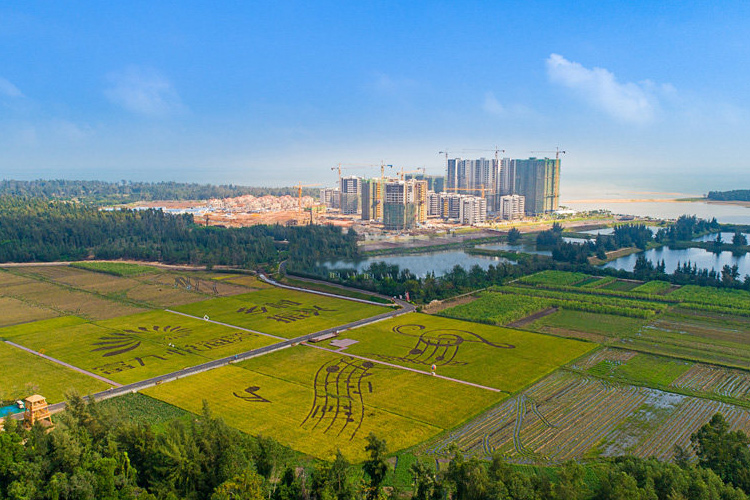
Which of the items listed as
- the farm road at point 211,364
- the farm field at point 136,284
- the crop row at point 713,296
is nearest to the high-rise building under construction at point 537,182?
the crop row at point 713,296

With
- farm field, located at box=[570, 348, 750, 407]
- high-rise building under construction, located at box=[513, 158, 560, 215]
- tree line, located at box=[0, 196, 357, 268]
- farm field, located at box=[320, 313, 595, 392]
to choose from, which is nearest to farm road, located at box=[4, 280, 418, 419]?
farm field, located at box=[320, 313, 595, 392]

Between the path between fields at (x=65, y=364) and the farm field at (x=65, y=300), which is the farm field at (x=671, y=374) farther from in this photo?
the farm field at (x=65, y=300)

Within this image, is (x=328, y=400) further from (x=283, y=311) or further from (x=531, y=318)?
(x=531, y=318)

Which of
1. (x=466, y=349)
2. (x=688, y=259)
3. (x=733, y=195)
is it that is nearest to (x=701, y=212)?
(x=733, y=195)

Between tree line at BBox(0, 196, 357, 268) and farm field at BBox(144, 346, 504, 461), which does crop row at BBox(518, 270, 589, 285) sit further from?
farm field at BBox(144, 346, 504, 461)

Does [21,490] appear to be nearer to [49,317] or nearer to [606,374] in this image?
[606,374]

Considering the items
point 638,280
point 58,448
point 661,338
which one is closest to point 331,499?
point 58,448
